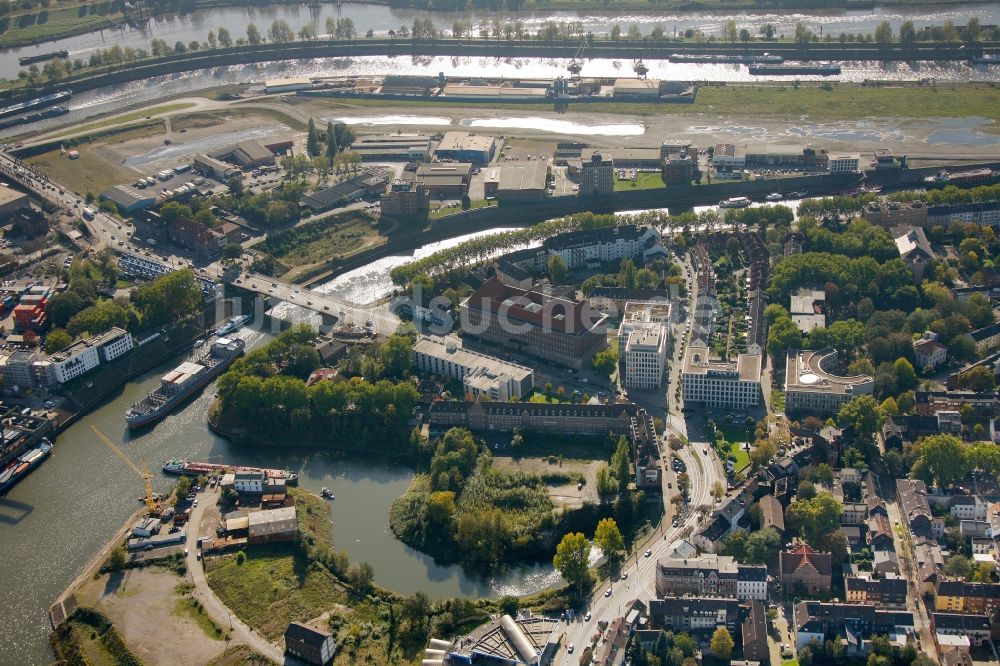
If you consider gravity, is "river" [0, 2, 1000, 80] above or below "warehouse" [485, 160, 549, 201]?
above

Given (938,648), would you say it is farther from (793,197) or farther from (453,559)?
(793,197)

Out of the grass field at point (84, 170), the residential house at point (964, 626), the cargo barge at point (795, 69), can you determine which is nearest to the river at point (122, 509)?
the residential house at point (964, 626)

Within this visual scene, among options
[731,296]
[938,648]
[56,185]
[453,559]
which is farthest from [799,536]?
[56,185]

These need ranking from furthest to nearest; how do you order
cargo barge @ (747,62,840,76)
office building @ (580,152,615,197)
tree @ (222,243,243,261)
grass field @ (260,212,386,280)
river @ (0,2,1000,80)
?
river @ (0,2,1000,80) → cargo barge @ (747,62,840,76) → office building @ (580,152,615,197) → grass field @ (260,212,386,280) → tree @ (222,243,243,261)

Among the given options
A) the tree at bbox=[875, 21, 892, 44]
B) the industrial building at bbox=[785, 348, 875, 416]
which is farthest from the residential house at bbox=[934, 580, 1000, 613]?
the tree at bbox=[875, 21, 892, 44]

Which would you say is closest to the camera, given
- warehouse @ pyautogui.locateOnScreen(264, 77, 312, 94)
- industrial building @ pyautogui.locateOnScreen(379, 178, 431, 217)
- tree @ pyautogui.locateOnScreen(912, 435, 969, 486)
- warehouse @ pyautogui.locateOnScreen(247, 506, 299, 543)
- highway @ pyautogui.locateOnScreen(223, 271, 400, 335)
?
warehouse @ pyautogui.locateOnScreen(247, 506, 299, 543)

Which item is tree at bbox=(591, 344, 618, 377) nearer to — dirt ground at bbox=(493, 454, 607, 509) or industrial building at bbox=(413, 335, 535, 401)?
industrial building at bbox=(413, 335, 535, 401)

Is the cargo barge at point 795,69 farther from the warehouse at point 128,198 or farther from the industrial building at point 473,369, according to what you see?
the industrial building at point 473,369
